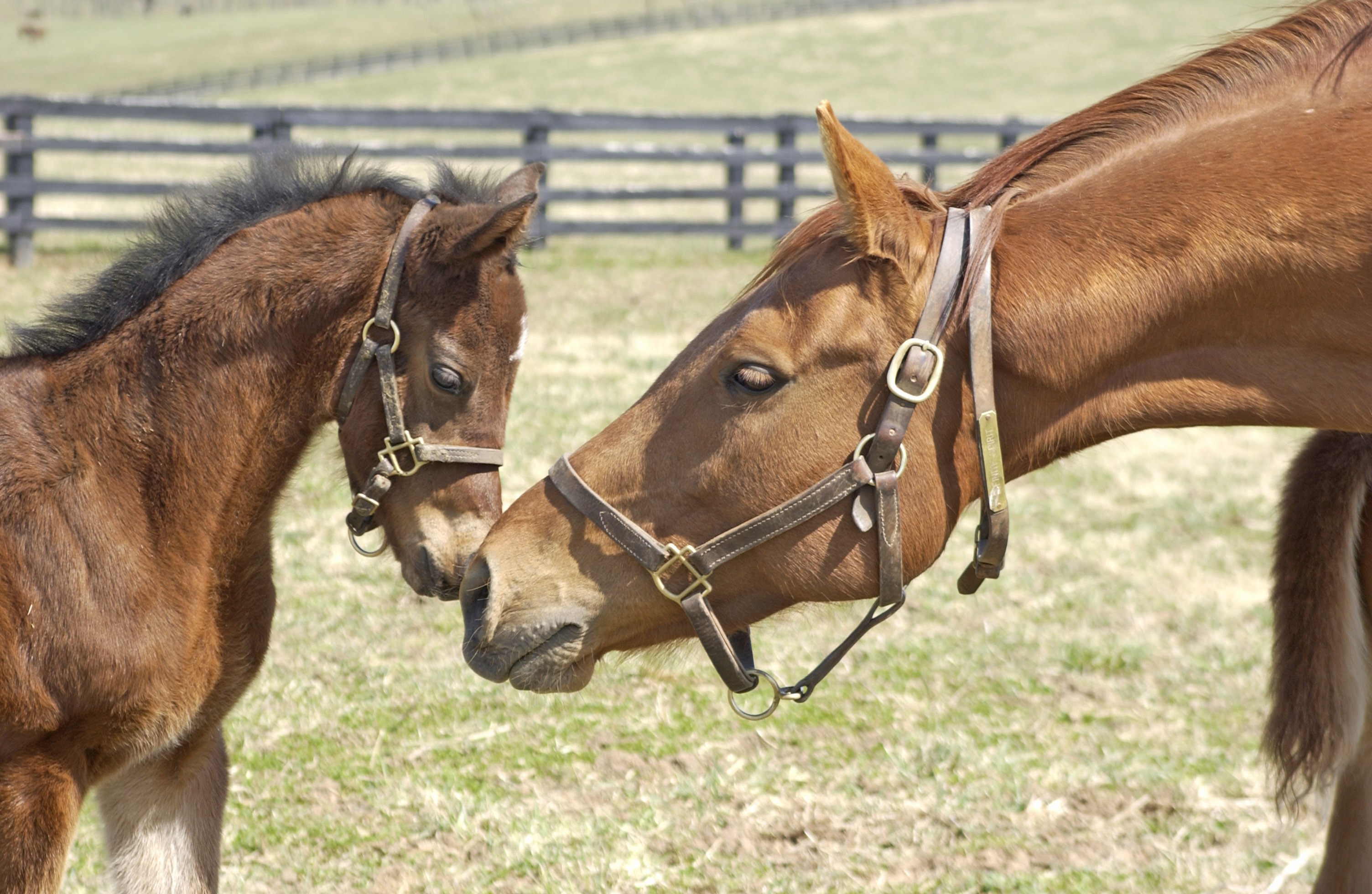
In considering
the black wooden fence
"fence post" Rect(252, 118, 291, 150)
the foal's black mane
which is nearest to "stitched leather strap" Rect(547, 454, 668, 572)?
the foal's black mane

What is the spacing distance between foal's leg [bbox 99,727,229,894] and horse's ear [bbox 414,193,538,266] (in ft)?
4.04

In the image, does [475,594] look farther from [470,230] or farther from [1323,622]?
[1323,622]

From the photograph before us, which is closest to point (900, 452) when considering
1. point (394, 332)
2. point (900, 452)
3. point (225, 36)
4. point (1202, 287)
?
point (900, 452)

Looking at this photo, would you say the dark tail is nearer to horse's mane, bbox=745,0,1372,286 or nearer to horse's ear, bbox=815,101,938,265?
horse's mane, bbox=745,0,1372,286

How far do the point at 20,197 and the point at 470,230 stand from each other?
29.7 ft

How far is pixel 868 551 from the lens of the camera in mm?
2053

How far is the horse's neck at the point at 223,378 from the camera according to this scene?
2.68m

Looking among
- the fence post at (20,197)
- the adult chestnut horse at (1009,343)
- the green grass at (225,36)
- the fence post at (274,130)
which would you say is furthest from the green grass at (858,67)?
the adult chestnut horse at (1009,343)

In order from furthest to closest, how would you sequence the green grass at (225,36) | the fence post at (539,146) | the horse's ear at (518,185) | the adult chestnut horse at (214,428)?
the green grass at (225,36) → the fence post at (539,146) → the horse's ear at (518,185) → the adult chestnut horse at (214,428)

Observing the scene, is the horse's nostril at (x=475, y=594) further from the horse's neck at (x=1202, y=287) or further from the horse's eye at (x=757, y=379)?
the horse's neck at (x=1202, y=287)

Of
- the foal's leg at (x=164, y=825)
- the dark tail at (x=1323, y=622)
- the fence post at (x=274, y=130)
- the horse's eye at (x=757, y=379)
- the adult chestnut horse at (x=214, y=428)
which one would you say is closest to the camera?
the horse's eye at (x=757, y=379)

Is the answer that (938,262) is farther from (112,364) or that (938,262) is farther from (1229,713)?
(1229,713)

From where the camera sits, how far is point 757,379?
79.4 inches

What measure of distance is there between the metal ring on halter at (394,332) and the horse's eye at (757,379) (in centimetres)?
102
